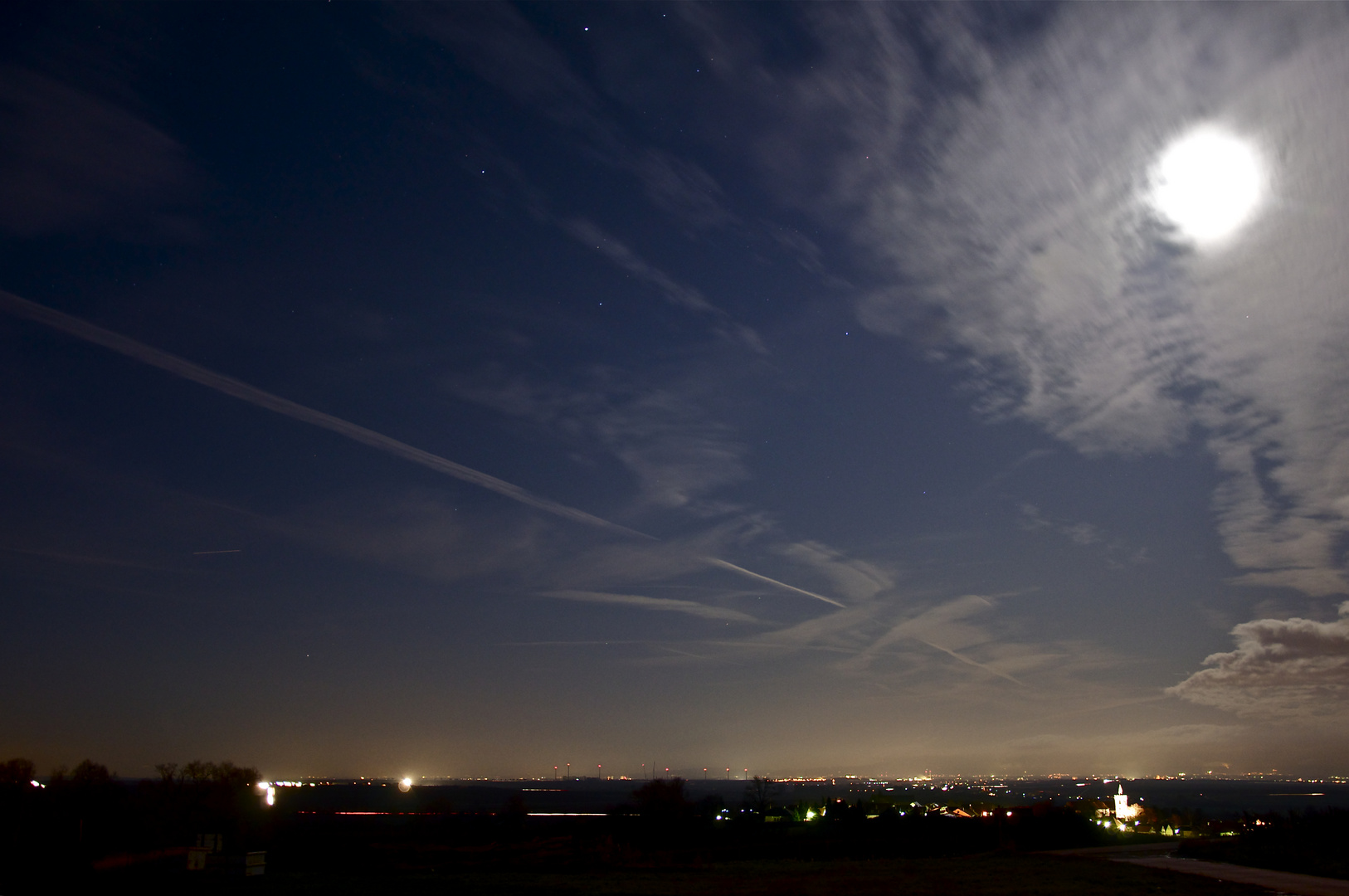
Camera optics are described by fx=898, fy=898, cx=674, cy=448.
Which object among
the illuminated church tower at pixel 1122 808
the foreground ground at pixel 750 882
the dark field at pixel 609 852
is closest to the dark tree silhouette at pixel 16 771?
the dark field at pixel 609 852

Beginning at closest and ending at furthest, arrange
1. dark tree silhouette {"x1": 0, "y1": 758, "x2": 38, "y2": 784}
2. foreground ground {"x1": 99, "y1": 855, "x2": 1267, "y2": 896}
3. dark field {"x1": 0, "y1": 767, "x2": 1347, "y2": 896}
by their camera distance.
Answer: foreground ground {"x1": 99, "y1": 855, "x2": 1267, "y2": 896}
dark field {"x1": 0, "y1": 767, "x2": 1347, "y2": 896}
dark tree silhouette {"x1": 0, "y1": 758, "x2": 38, "y2": 784}

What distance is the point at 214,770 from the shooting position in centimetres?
6406

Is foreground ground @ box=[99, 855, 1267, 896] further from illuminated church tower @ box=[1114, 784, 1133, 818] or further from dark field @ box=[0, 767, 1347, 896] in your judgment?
illuminated church tower @ box=[1114, 784, 1133, 818]

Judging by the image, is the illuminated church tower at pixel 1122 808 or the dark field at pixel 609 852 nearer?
the dark field at pixel 609 852

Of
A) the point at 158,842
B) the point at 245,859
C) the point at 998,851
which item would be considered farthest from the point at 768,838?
the point at 158,842

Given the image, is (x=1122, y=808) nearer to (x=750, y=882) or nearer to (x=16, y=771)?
(x=750, y=882)

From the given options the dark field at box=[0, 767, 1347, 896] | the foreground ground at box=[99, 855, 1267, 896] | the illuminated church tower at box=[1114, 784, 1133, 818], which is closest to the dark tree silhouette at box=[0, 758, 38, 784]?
the dark field at box=[0, 767, 1347, 896]

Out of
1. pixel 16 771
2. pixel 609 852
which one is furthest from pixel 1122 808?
pixel 16 771

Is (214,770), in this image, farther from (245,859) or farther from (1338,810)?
(1338,810)

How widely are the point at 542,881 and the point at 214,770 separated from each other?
49908 millimetres

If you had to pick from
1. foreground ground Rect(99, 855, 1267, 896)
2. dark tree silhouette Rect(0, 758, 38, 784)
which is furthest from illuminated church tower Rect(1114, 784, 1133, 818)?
dark tree silhouette Rect(0, 758, 38, 784)

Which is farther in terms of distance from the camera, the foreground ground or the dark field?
the dark field

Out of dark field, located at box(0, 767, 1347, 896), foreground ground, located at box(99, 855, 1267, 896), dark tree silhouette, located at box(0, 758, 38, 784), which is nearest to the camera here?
foreground ground, located at box(99, 855, 1267, 896)

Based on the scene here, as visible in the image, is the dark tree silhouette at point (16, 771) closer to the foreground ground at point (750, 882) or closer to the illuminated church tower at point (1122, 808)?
the foreground ground at point (750, 882)
